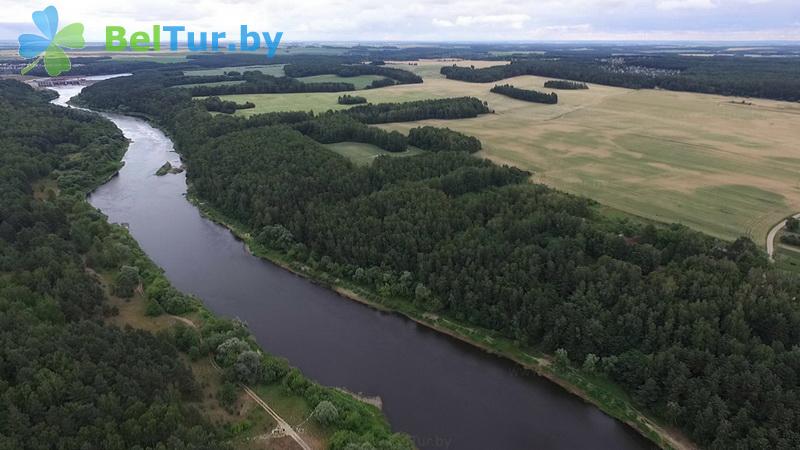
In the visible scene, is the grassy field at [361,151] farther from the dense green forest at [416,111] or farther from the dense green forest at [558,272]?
the dense green forest at [416,111]

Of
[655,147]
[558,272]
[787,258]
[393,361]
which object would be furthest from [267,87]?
[787,258]

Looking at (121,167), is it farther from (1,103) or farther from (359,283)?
(359,283)

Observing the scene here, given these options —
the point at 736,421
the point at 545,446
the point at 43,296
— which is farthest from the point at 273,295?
the point at 736,421

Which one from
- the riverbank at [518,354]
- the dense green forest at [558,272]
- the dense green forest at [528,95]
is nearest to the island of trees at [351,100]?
the dense green forest at [528,95]

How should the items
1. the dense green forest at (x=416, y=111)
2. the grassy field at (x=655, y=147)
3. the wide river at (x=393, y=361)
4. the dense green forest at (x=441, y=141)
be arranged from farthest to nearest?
the dense green forest at (x=416, y=111), the dense green forest at (x=441, y=141), the grassy field at (x=655, y=147), the wide river at (x=393, y=361)

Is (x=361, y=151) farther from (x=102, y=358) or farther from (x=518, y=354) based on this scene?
(x=102, y=358)

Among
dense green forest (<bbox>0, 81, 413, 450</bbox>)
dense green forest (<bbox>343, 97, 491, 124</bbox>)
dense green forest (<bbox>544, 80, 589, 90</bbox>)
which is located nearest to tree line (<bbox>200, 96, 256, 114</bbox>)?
dense green forest (<bbox>343, 97, 491, 124</bbox>)

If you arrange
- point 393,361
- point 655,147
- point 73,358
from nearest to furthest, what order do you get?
point 73,358 < point 393,361 < point 655,147
